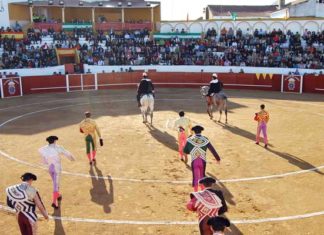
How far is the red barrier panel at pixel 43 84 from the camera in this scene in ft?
84.0

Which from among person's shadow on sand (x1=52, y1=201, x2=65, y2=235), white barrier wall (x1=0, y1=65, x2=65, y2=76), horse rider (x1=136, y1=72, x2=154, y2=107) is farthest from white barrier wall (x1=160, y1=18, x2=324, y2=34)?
person's shadow on sand (x1=52, y1=201, x2=65, y2=235)

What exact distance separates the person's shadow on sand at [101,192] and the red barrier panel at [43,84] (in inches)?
674

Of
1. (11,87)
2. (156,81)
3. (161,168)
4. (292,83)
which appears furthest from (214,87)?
(11,87)

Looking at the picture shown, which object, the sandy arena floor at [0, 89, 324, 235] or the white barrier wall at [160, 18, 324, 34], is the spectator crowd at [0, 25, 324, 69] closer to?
the white barrier wall at [160, 18, 324, 34]

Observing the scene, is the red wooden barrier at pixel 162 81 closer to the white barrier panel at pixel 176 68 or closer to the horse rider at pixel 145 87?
the white barrier panel at pixel 176 68

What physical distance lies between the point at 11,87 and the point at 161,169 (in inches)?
684

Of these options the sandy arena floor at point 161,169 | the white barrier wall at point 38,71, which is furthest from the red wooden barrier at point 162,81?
the sandy arena floor at point 161,169

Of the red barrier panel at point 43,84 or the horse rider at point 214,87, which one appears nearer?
the horse rider at point 214,87

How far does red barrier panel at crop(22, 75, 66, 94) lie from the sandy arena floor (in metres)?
7.09

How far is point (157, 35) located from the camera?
33.2 m

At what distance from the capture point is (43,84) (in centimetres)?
2602

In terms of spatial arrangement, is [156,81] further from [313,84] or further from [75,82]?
[313,84]

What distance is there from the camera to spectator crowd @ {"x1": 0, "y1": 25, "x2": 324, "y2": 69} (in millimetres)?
27719

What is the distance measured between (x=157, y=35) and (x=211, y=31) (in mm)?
4342
